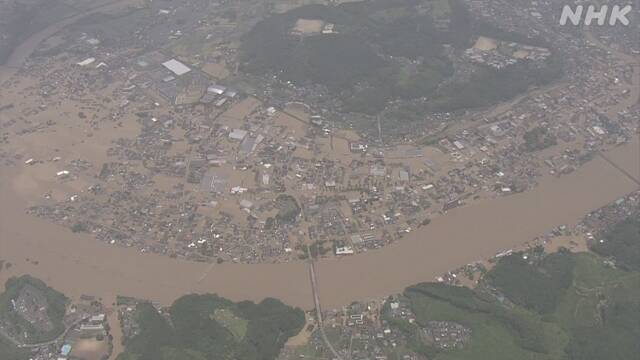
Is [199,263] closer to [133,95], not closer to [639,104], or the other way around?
[133,95]

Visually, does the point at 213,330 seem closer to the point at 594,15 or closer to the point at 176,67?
the point at 176,67

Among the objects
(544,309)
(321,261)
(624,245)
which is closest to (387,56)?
(321,261)

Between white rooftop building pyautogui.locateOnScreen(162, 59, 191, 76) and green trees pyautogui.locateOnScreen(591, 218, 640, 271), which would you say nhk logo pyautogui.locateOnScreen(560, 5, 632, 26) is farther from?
white rooftop building pyautogui.locateOnScreen(162, 59, 191, 76)

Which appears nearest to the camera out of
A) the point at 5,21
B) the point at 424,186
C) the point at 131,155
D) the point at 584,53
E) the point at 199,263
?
the point at 199,263

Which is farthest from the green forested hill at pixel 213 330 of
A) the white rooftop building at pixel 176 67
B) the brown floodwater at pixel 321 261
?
the white rooftop building at pixel 176 67

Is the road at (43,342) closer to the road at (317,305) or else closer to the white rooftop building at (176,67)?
the road at (317,305)

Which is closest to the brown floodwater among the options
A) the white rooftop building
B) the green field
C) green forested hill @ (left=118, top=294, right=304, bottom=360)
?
green forested hill @ (left=118, top=294, right=304, bottom=360)

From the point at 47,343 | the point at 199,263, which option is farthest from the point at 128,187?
the point at 47,343
